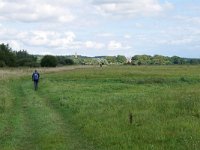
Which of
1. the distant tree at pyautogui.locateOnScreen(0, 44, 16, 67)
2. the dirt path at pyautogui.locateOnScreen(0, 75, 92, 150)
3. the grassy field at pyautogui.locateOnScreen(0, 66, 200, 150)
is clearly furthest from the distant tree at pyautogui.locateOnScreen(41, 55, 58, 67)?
the dirt path at pyautogui.locateOnScreen(0, 75, 92, 150)

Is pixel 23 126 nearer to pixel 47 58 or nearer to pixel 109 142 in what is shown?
pixel 109 142

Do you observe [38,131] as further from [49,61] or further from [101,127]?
[49,61]

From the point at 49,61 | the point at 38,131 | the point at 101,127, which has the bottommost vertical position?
the point at 38,131

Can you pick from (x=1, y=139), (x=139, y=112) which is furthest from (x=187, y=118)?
(x=1, y=139)

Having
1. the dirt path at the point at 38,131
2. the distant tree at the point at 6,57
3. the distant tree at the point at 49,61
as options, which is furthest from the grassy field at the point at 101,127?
the distant tree at the point at 49,61

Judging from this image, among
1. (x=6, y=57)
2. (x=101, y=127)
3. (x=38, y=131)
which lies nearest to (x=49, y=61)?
(x=6, y=57)

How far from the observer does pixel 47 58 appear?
115000 millimetres

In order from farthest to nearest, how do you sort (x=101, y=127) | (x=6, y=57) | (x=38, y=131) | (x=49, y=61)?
(x=49, y=61), (x=6, y=57), (x=38, y=131), (x=101, y=127)

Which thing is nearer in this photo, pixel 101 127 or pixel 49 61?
pixel 101 127

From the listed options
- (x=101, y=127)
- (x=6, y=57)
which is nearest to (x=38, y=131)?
(x=101, y=127)

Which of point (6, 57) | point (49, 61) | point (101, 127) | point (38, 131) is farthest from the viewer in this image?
point (49, 61)

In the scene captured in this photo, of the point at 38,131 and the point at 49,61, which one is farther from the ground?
the point at 49,61

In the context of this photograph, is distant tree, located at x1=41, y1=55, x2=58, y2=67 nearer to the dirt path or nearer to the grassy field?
the grassy field

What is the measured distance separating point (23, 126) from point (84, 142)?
4212 millimetres
